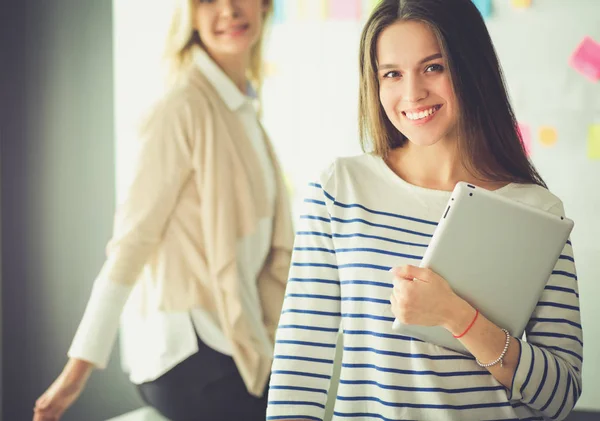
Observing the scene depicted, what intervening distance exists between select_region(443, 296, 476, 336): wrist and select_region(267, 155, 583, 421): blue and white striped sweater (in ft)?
0.21

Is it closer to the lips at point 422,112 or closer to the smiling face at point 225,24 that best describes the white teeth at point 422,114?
the lips at point 422,112

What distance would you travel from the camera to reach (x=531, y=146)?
1.81 metres

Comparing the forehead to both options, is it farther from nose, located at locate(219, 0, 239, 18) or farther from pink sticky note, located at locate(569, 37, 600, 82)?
pink sticky note, located at locate(569, 37, 600, 82)

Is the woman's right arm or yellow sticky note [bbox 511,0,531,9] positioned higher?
yellow sticky note [bbox 511,0,531,9]

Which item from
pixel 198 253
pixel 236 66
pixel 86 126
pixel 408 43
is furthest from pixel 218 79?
pixel 408 43

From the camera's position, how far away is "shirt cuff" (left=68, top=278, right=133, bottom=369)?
1.48 metres

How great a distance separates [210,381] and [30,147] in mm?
875

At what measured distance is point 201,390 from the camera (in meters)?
1.53

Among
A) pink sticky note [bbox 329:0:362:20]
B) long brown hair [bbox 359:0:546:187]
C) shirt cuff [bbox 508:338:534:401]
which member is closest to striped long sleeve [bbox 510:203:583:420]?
shirt cuff [bbox 508:338:534:401]

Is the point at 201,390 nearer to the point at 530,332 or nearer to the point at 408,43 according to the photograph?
the point at 530,332

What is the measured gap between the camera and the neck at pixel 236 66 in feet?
5.58

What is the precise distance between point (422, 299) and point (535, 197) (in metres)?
Answer: 0.24

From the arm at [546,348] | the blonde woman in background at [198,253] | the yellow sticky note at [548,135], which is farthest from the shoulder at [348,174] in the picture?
the yellow sticky note at [548,135]

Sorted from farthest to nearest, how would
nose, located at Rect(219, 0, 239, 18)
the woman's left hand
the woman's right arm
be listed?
nose, located at Rect(219, 0, 239, 18)
the woman's right arm
the woman's left hand
